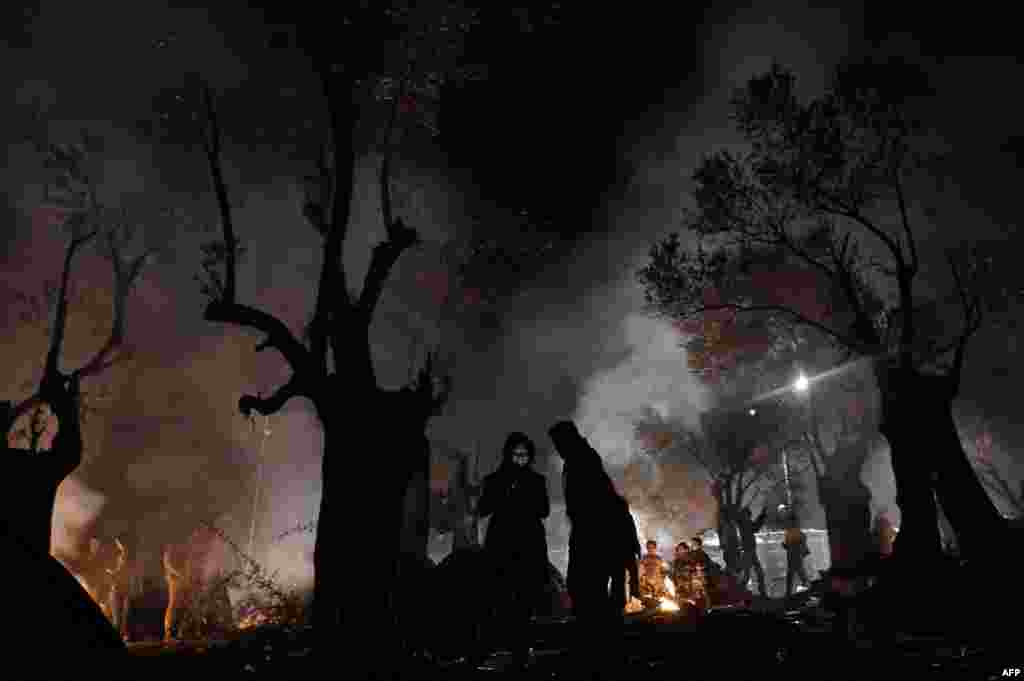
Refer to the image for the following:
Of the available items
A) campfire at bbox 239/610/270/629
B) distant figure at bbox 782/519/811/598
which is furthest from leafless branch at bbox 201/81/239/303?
distant figure at bbox 782/519/811/598

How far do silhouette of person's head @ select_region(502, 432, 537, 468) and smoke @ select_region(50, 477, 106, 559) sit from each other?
82.3 feet

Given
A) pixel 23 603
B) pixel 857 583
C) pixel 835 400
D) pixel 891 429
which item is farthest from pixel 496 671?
pixel 835 400

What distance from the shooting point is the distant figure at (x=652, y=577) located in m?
17.0

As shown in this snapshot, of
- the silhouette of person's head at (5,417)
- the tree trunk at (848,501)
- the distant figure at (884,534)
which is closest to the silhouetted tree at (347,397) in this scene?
the silhouette of person's head at (5,417)

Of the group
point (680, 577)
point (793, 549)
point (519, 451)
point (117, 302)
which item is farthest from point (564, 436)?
point (793, 549)

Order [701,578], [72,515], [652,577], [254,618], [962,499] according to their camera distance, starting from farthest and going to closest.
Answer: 1. [72,515]
2. [254,618]
3. [652,577]
4. [701,578]
5. [962,499]

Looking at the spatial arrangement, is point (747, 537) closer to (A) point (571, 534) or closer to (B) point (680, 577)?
(B) point (680, 577)

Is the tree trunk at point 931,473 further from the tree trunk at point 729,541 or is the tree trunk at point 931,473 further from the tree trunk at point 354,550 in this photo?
the tree trunk at point 729,541

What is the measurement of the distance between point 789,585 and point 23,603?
87.7ft

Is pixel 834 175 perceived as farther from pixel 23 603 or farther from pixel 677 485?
pixel 677 485

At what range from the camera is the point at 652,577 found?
17141 mm

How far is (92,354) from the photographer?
26.9m

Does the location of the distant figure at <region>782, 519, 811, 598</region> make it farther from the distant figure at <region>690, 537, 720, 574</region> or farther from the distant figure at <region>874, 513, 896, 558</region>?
→ the distant figure at <region>690, 537, 720, 574</region>

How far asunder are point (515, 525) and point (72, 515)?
25.5 metres
